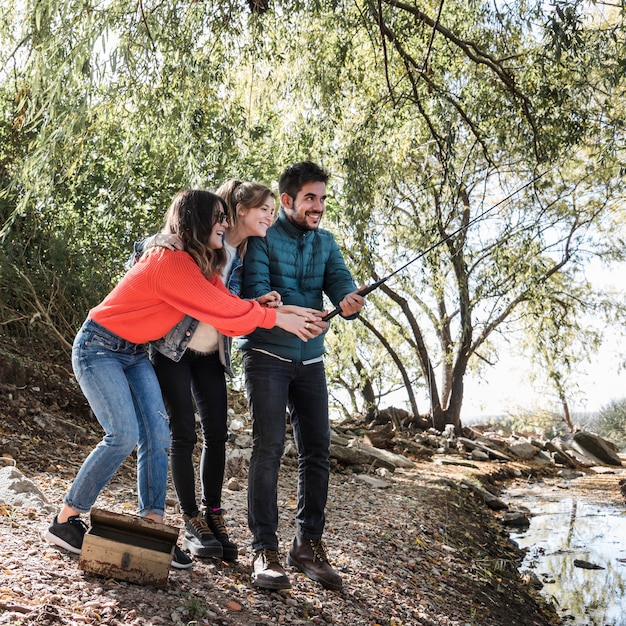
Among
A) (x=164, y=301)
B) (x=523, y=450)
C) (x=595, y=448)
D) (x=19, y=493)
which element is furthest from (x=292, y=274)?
(x=595, y=448)

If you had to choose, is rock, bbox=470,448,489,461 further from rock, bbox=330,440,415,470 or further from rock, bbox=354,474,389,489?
rock, bbox=354,474,389,489

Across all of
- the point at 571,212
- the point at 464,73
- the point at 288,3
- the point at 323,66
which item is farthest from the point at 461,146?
the point at 288,3

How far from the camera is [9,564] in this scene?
9.16 ft

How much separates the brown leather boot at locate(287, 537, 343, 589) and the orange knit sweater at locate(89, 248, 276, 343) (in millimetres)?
1085

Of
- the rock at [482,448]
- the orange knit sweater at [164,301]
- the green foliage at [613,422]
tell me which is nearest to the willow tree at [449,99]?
the orange knit sweater at [164,301]

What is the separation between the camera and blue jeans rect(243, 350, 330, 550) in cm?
322

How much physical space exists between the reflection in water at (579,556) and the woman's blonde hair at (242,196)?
125 inches

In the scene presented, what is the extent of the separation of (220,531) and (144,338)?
100cm

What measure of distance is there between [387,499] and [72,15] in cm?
422

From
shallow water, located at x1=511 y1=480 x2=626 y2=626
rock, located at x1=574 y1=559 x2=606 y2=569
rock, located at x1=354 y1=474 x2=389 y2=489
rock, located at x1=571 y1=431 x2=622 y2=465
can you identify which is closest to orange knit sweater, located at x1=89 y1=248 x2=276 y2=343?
shallow water, located at x1=511 y1=480 x2=626 y2=626

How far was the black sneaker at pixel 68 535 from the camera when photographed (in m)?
2.96

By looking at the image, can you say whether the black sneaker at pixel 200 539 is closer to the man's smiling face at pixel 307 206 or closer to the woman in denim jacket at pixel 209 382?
the woman in denim jacket at pixel 209 382

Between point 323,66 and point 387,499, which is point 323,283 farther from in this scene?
point 323,66

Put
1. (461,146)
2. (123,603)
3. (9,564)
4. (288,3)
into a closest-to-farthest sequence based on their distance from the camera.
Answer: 1. (123,603)
2. (9,564)
3. (288,3)
4. (461,146)
